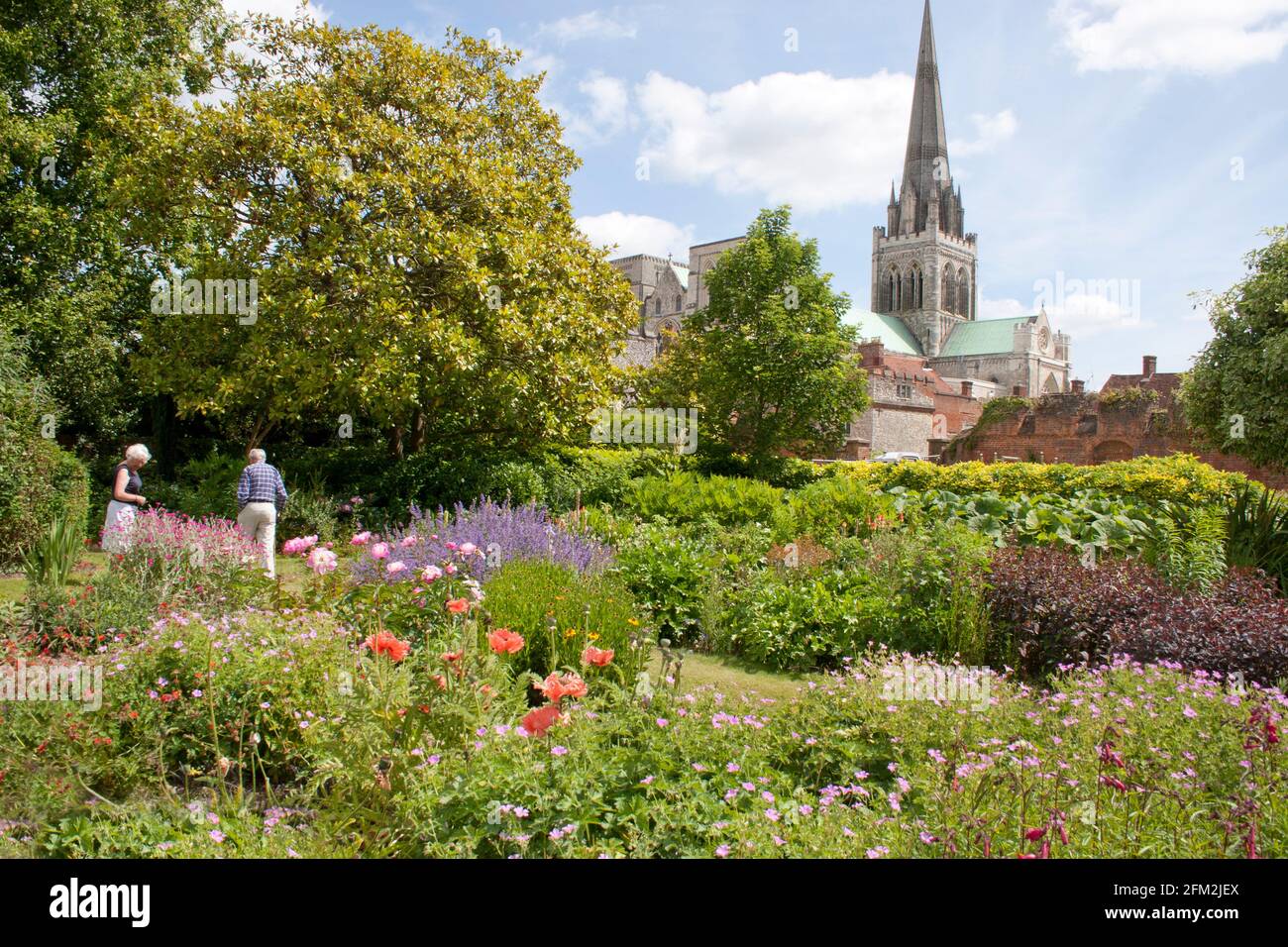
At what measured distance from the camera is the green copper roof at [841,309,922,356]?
9225 cm

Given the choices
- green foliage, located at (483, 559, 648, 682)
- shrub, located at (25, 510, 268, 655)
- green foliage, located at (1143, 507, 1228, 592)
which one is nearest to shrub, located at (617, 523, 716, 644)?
green foliage, located at (483, 559, 648, 682)

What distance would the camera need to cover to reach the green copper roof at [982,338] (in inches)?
3770

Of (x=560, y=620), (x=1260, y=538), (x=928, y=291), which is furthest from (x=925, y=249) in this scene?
(x=560, y=620)

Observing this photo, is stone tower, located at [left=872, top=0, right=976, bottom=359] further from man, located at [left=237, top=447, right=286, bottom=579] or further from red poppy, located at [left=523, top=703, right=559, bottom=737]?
red poppy, located at [left=523, top=703, right=559, bottom=737]

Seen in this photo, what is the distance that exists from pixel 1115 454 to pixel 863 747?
2879 cm

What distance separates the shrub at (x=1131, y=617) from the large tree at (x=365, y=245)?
27.6ft

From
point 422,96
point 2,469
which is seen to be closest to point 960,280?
point 422,96

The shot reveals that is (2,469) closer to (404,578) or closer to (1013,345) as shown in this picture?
(404,578)

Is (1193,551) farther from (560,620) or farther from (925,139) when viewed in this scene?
(925,139)

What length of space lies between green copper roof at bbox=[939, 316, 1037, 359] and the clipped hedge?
271 ft

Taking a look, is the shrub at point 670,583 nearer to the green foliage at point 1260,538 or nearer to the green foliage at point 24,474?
the green foliage at point 1260,538

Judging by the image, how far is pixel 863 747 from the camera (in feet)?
12.9

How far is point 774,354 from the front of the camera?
20.2 metres

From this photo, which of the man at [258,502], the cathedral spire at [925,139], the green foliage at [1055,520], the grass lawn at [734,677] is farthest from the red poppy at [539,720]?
the cathedral spire at [925,139]
